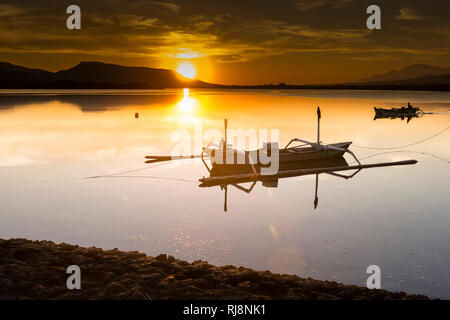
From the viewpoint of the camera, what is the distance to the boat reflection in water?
91.2 feet

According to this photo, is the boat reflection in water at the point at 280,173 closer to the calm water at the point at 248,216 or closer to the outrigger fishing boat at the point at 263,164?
the outrigger fishing boat at the point at 263,164

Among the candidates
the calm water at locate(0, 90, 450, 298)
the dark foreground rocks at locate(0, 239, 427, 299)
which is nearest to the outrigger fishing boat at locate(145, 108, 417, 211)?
the calm water at locate(0, 90, 450, 298)

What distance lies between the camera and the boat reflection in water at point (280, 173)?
2781 cm

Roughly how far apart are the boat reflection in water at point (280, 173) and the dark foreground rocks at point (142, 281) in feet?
32.1

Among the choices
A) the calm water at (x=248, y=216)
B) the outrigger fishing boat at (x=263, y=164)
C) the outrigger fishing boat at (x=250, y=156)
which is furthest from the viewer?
the outrigger fishing boat at (x=250, y=156)

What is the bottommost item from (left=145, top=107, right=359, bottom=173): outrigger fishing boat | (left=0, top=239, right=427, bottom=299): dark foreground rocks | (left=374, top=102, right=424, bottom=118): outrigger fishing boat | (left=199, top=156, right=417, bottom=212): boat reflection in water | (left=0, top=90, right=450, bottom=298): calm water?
(left=0, top=239, right=427, bottom=299): dark foreground rocks

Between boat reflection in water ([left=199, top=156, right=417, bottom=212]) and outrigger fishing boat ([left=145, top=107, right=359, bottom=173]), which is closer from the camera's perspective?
boat reflection in water ([left=199, top=156, right=417, bottom=212])

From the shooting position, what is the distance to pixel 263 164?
3142cm

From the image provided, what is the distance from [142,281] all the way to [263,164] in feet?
69.0

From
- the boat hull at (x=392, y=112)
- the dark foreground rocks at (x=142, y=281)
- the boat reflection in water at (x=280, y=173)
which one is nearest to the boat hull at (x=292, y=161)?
the boat reflection in water at (x=280, y=173)

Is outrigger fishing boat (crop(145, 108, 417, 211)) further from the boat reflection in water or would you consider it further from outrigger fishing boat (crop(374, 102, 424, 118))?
outrigger fishing boat (crop(374, 102, 424, 118))

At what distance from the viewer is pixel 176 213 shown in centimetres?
2047

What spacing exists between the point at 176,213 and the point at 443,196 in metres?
16.6
